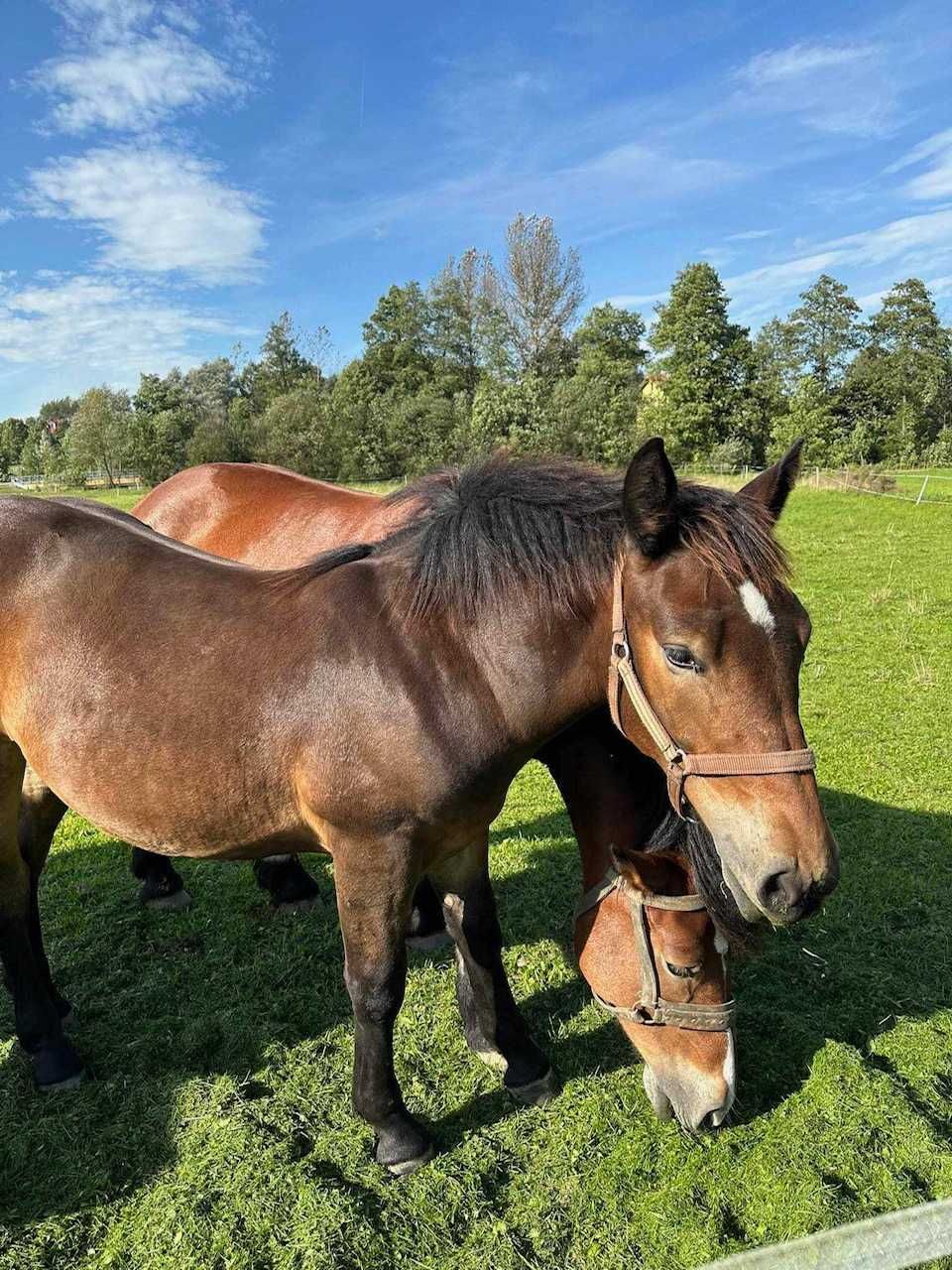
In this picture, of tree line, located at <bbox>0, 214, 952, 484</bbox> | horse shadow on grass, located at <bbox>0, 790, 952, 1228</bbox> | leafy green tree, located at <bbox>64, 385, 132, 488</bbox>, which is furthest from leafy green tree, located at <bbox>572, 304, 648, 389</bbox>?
horse shadow on grass, located at <bbox>0, 790, 952, 1228</bbox>

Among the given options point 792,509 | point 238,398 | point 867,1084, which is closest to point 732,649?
point 867,1084

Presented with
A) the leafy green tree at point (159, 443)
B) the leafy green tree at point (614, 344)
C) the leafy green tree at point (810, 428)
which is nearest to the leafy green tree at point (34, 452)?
the leafy green tree at point (159, 443)

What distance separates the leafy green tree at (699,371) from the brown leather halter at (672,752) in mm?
40262

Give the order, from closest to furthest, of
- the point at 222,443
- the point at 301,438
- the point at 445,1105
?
the point at 445,1105 → the point at 301,438 → the point at 222,443

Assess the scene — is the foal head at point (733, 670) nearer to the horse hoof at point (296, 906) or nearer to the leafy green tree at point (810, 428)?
the horse hoof at point (296, 906)

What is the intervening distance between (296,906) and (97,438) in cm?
6293

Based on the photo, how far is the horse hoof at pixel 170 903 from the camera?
4125 millimetres

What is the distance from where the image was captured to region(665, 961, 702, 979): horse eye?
241 centimetres

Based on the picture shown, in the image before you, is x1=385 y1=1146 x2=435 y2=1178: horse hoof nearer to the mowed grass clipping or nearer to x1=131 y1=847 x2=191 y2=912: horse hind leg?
the mowed grass clipping

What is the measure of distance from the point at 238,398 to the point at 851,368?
149ft

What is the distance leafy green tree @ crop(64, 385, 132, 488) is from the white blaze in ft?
200

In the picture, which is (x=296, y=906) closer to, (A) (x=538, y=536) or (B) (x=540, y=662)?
(B) (x=540, y=662)

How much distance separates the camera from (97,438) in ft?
190

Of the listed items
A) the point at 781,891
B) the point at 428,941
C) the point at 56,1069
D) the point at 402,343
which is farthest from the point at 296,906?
the point at 402,343
